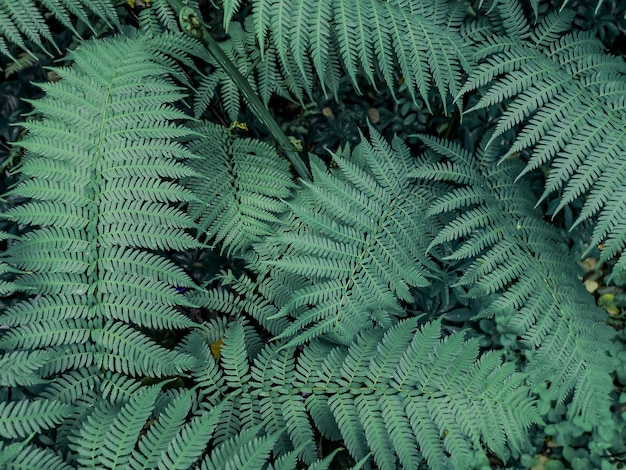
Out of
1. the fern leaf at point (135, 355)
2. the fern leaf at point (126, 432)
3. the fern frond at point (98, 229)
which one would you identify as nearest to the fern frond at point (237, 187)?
the fern frond at point (98, 229)

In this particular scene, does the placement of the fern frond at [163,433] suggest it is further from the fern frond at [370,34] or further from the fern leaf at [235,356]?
the fern frond at [370,34]

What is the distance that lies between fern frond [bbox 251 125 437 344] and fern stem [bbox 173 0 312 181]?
0.16 meters

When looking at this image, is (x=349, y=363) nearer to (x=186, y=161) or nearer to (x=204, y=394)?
(x=204, y=394)

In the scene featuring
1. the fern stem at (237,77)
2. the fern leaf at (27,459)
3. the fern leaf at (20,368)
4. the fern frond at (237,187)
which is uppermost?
the fern stem at (237,77)

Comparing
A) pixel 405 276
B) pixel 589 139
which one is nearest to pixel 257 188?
pixel 405 276

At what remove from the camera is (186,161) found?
2.84m

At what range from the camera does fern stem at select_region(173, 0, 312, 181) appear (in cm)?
234

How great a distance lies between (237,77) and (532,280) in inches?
65.3

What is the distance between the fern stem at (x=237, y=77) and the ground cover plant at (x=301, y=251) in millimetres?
14

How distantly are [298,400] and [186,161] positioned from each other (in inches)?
51.2

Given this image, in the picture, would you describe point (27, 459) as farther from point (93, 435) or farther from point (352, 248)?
point (352, 248)

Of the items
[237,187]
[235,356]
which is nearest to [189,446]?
[235,356]

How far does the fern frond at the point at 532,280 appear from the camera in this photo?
237cm

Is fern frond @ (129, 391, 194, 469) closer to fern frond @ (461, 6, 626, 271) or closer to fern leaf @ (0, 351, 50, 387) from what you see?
fern leaf @ (0, 351, 50, 387)
